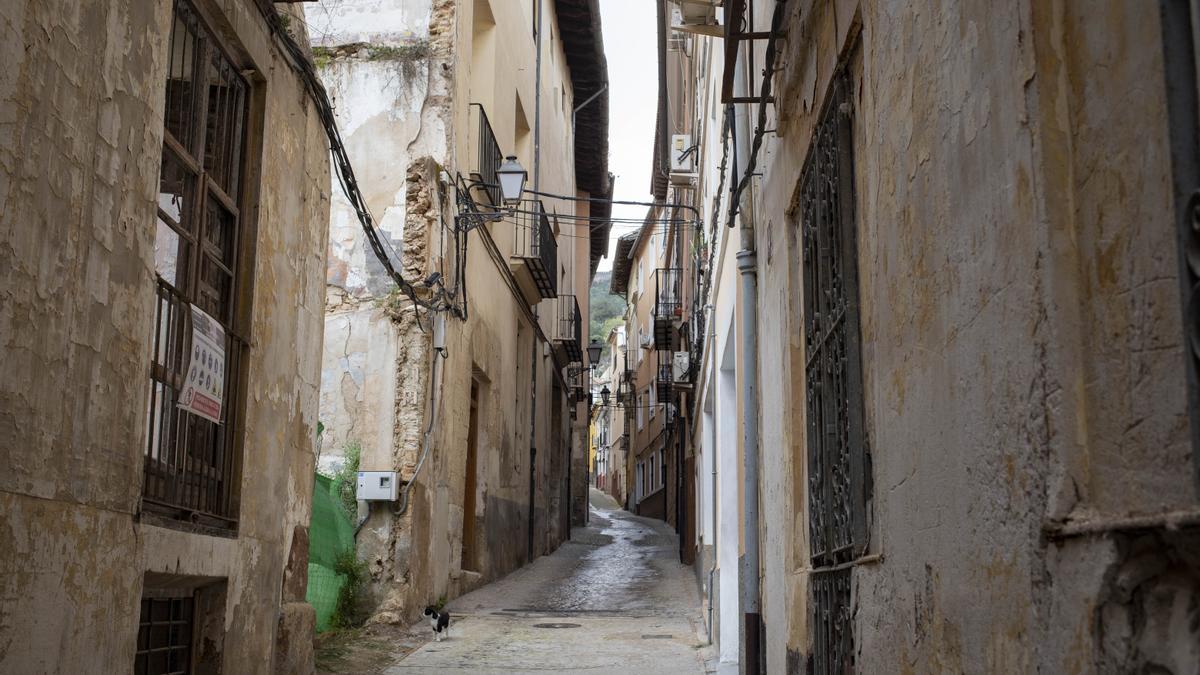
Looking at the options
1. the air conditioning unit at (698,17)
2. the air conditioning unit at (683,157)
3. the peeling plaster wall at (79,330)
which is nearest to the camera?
the peeling plaster wall at (79,330)

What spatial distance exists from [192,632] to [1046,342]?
507 cm

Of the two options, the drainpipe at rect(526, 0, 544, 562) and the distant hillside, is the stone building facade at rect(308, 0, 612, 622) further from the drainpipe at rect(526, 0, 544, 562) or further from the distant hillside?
the distant hillside

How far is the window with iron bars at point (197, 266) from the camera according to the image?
5.45m

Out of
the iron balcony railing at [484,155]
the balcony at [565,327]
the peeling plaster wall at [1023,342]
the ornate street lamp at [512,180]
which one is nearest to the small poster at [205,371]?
the peeling plaster wall at [1023,342]

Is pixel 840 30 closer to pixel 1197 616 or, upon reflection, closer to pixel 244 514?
pixel 1197 616

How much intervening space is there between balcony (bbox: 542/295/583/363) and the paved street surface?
5280 mm

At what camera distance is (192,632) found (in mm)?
5898

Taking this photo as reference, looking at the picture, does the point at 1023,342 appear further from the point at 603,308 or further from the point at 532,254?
the point at 603,308

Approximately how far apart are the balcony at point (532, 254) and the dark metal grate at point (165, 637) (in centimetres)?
1189

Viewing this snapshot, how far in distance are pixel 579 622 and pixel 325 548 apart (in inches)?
117

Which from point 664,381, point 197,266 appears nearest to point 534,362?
point 664,381

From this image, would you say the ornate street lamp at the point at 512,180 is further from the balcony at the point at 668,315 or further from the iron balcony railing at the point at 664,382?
the iron balcony railing at the point at 664,382

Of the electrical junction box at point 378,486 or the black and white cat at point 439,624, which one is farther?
the electrical junction box at point 378,486

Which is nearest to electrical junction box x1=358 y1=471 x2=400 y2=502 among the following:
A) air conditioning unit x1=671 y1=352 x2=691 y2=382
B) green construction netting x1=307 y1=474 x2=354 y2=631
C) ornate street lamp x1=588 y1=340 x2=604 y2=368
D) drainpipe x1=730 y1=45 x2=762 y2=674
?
green construction netting x1=307 y1=474 x2=354 y2=631
